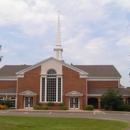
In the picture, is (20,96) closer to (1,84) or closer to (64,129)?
(1,84)

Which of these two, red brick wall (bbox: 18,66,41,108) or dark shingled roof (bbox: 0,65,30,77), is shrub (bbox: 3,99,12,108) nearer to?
red brick wall (bbox: 18,66,41,108)

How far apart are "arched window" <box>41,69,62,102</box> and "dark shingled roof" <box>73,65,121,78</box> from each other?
913cm

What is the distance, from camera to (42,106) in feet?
156

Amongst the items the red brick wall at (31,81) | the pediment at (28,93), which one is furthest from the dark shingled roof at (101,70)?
the pediment at (28,93)

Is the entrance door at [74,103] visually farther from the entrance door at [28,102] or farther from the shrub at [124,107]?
the shrub at [124,107]

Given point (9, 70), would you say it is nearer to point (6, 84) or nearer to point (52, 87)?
point (6, 84)

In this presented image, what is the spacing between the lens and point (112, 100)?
46.4 meters

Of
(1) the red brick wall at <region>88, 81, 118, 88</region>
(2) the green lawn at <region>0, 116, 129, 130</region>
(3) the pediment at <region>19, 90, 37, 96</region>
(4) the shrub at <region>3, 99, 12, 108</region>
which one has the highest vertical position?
(1) the red brick wall at <region>88, 81, 118, 88</region>

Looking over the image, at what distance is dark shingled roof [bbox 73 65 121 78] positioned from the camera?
56094mm

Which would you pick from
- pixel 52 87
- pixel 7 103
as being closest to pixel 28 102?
pixel 7 103

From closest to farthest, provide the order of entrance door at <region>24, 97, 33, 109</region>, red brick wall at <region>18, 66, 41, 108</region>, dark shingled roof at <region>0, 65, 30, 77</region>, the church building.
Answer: the church building, entrance door at <region>24, 97, 33, 109</region>, red brick wall at <region>18, 66, 41, 108</region>, dark shingled roof at <region>0, 65, 30, 77</region>

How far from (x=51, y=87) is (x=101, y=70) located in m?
13.6

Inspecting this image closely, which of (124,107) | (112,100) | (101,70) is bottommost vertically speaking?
(124,107)

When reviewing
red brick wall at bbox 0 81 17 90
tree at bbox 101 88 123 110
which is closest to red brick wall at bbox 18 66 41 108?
red brick wall at bbox 0 81 17 90
